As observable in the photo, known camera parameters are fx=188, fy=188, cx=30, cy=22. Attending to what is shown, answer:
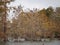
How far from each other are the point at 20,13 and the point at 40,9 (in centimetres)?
33

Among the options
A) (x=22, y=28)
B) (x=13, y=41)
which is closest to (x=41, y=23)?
(x=22, y=28)

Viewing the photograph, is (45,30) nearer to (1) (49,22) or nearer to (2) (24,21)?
(1) (49,22)

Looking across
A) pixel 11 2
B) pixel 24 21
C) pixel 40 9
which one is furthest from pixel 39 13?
pixel 11 2

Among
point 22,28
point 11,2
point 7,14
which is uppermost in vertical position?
point 11,2

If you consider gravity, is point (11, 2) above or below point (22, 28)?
above

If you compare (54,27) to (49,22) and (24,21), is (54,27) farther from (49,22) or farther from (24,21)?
(24,21)

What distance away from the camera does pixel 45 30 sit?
9.70 ft

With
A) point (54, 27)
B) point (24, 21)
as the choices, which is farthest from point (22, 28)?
point (54, 27)

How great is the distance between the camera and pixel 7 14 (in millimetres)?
2877

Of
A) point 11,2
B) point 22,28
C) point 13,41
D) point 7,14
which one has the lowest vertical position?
point 13,41

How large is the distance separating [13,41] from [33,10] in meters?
0.57

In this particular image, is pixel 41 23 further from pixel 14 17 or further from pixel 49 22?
pixel 14 17

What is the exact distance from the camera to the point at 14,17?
2871 mm

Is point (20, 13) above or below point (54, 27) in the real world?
above
